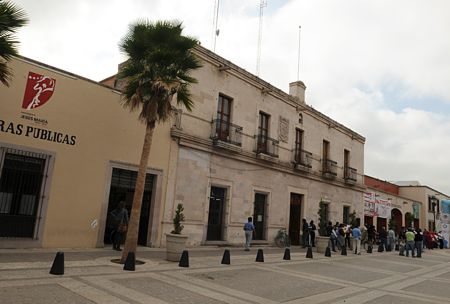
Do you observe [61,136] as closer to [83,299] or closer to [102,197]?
[102,197]

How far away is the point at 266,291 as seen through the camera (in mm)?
8109

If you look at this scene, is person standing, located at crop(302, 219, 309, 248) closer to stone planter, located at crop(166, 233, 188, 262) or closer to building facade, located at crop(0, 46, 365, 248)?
building facade, located at crop(0, 46, 365, 248)

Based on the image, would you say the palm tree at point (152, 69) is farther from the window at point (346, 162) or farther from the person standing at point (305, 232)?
the window at point (346, 162)

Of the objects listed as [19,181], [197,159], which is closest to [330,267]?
[197,159]

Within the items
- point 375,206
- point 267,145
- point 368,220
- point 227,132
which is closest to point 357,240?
point 267,145

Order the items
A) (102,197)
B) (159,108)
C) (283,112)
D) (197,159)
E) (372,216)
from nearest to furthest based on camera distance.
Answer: (159,108), (102,197), (197,159), (283,112), (372,216)

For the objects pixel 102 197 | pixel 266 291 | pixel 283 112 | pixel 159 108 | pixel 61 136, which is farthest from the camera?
pixel 283 112

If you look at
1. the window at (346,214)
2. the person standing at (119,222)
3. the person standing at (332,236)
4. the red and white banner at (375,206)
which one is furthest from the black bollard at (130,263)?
the red and white banner at (375,206)

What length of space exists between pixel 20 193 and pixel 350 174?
2214 centimetres

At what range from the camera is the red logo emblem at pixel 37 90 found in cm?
1127

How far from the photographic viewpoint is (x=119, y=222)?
12.8 metres

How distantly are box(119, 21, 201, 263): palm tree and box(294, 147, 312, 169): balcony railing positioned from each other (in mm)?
12369

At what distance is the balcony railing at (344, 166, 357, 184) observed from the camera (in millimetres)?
26550

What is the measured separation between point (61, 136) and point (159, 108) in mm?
3574
